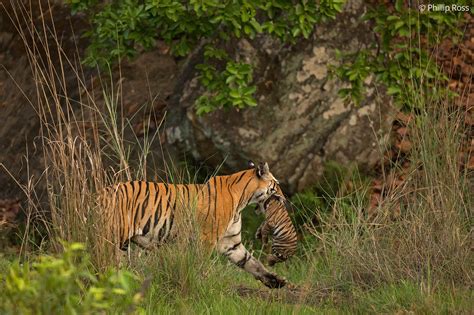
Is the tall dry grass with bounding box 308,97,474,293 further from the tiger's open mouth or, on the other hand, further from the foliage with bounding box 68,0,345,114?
the foliage with bounding box 68,0,345,114

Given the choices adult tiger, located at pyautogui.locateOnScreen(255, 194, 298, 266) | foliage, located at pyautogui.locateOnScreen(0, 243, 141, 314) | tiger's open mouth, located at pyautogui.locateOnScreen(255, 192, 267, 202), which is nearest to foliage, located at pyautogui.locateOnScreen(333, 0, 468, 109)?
adult tiger, located at pyautogui.locateOnScreen(255, 194, 298, 266)

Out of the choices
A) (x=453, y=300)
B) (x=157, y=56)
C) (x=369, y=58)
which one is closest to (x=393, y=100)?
(x=369, y=58)

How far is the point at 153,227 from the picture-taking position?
849 centimetres

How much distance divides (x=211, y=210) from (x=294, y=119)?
218 cm

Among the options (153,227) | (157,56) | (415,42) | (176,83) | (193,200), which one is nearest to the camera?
(193,200)

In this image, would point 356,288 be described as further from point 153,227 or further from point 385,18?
point 385,18

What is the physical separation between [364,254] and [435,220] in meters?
0.49

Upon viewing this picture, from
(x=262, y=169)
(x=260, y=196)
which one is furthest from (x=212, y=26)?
(x=260, y=196)

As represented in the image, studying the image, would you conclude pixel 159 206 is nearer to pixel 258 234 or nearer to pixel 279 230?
pixel 279 230

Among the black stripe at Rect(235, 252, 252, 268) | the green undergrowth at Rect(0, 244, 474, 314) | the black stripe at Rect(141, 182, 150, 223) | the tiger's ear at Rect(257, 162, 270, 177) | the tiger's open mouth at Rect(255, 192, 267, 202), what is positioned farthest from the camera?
the tiger's open mouth at Rect(255, 192, 267, 202)

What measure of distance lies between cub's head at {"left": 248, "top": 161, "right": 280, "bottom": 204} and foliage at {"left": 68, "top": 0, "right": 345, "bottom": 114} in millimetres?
936

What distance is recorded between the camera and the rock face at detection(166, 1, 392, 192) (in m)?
10.3

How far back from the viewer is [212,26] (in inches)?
389

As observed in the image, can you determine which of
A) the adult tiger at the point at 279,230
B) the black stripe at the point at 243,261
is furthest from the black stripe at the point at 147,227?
the adult tiger at the point at 279,230
